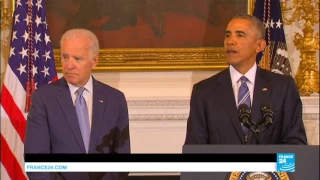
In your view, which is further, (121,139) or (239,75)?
(239,75)

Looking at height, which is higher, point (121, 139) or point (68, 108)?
point (68, 108)

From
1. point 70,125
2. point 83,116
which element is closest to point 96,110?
point 83,116

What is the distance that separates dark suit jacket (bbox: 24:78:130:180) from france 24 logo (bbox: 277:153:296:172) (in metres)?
1.27

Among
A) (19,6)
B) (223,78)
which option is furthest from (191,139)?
(19,6)

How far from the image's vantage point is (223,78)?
5062 mm

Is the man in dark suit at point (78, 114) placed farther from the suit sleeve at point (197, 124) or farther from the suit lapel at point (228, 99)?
the suit lapel at point (228, 99)

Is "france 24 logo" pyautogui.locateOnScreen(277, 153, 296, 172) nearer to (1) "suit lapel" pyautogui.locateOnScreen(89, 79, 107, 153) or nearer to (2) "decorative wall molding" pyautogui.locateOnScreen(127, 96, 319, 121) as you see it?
(1) "suit lapel" pyautogui.locateOnScreen(89, 79, 107, 153)

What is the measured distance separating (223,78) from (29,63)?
1931 mm

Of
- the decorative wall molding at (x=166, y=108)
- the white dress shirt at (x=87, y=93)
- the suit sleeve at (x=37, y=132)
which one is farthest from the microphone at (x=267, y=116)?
the decorative wall molding at (x=166, y=108)

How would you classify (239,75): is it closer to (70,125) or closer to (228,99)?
(228,99)

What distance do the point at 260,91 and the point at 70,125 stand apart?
1.39m

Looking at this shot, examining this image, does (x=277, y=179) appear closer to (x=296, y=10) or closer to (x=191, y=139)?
(x=191, y=139)

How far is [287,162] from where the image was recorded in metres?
3.86

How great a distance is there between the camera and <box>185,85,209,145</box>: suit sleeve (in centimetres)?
477
